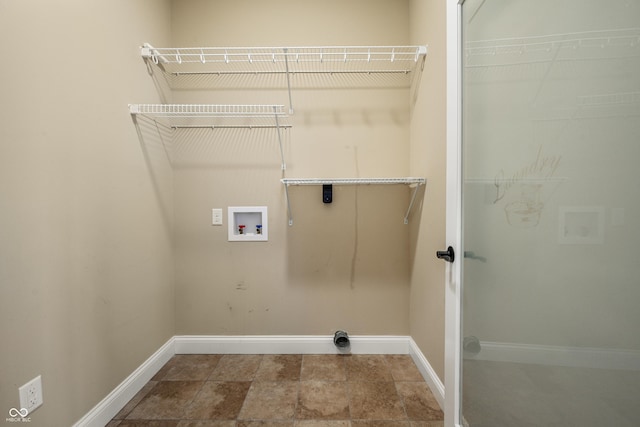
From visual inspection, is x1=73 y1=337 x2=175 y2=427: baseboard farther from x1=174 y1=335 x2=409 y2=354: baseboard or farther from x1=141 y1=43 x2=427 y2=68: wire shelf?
x1=141 y1=43 x2=427 y2=68: wire shelf

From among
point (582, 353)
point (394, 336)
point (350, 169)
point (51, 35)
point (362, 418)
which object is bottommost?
point (362, 418)

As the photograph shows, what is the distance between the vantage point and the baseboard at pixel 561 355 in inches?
20.1

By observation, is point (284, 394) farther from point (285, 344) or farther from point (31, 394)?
point (31, 394)

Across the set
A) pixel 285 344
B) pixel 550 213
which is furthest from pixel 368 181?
pixel 285 344

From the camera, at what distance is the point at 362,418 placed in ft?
4.39

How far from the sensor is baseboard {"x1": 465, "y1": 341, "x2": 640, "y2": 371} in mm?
512

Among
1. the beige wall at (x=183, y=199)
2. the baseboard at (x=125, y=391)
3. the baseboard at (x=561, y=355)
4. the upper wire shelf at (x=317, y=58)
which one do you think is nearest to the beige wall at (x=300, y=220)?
the beige wall at (x=183, y=199)

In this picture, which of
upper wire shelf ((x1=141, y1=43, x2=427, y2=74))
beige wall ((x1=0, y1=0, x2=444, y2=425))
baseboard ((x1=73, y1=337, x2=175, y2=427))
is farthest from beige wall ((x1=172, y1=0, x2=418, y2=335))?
baseboard ((x1=73, y1=337, x2=175, y2=427))

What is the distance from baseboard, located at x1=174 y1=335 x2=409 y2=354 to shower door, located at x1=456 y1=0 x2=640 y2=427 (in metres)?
0.93

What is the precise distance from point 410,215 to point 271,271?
114 cm

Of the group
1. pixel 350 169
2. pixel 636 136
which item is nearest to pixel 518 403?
pixel 636 136

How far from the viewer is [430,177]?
1.55 metres

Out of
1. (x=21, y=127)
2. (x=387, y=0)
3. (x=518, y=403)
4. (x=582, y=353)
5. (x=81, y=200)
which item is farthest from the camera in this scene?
(x=387, y=0)

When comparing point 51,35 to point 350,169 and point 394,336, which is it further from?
point 394,336
